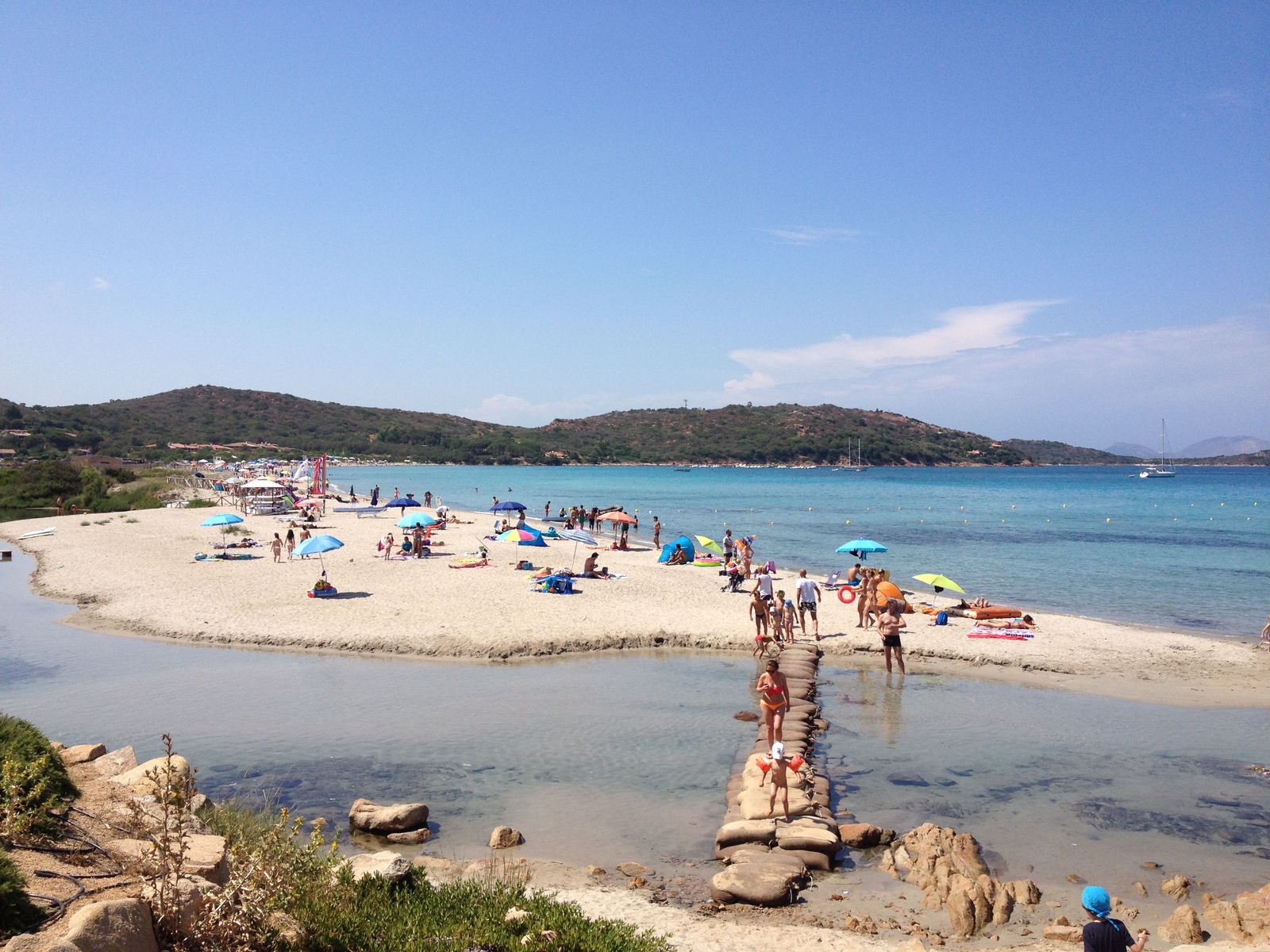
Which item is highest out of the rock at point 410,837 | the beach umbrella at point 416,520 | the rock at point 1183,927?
the beach umbrella at point 416,520

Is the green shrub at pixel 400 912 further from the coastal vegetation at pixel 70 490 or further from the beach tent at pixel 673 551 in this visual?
the coastal vegetation at pixel 70 490

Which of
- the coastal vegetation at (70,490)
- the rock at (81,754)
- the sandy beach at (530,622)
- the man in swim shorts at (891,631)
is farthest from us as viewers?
the coastal vegetation at (70,490)

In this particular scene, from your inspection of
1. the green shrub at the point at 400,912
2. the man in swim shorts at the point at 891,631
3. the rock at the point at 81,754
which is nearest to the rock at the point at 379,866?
the green shrub at the point at 400,912

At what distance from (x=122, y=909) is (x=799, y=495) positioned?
80437 millimetres

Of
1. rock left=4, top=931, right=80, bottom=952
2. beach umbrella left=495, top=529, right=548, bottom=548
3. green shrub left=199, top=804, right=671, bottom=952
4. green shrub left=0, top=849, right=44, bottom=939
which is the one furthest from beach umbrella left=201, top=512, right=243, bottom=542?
rock left=4, top=931, right=80, bottom=952

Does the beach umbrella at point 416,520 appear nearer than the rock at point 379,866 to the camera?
No

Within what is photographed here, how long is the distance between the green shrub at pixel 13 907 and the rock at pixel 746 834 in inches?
226

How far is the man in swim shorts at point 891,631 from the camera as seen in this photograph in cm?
1519

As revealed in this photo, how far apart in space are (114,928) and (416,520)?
73.4 ft

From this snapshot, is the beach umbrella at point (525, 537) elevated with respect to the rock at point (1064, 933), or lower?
elevated

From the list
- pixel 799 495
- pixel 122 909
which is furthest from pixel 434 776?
pixel 799 495

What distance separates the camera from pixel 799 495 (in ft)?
271

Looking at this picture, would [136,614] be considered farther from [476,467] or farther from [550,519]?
[476,467]

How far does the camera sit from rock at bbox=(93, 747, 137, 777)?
8.63 meters
